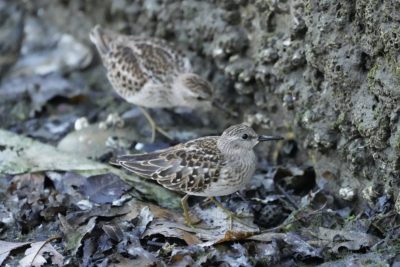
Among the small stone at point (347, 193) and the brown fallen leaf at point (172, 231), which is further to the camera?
the small stone at point (347, 193)

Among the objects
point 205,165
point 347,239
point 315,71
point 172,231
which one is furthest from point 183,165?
point 347,239

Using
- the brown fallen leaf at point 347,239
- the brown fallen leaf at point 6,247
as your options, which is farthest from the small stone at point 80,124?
the brown fallen leaf at point 347,239

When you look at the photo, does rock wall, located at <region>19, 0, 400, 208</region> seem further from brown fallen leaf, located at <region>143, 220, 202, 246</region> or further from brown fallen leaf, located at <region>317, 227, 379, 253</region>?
brown fallen leaf, located at <region>143, 220, 202, 246</region>

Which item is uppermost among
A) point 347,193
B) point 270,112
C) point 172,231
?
point 270,112

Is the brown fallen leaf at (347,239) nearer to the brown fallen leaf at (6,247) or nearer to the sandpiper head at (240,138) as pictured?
the sandpiper head at (240,138)

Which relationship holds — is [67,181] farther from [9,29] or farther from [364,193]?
[9,29]

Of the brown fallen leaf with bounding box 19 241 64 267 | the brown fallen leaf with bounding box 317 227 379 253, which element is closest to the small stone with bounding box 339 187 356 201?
the brown fallen leaf with bounding box 317 227 379 253

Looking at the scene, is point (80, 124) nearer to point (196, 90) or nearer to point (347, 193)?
point (196, 90)
